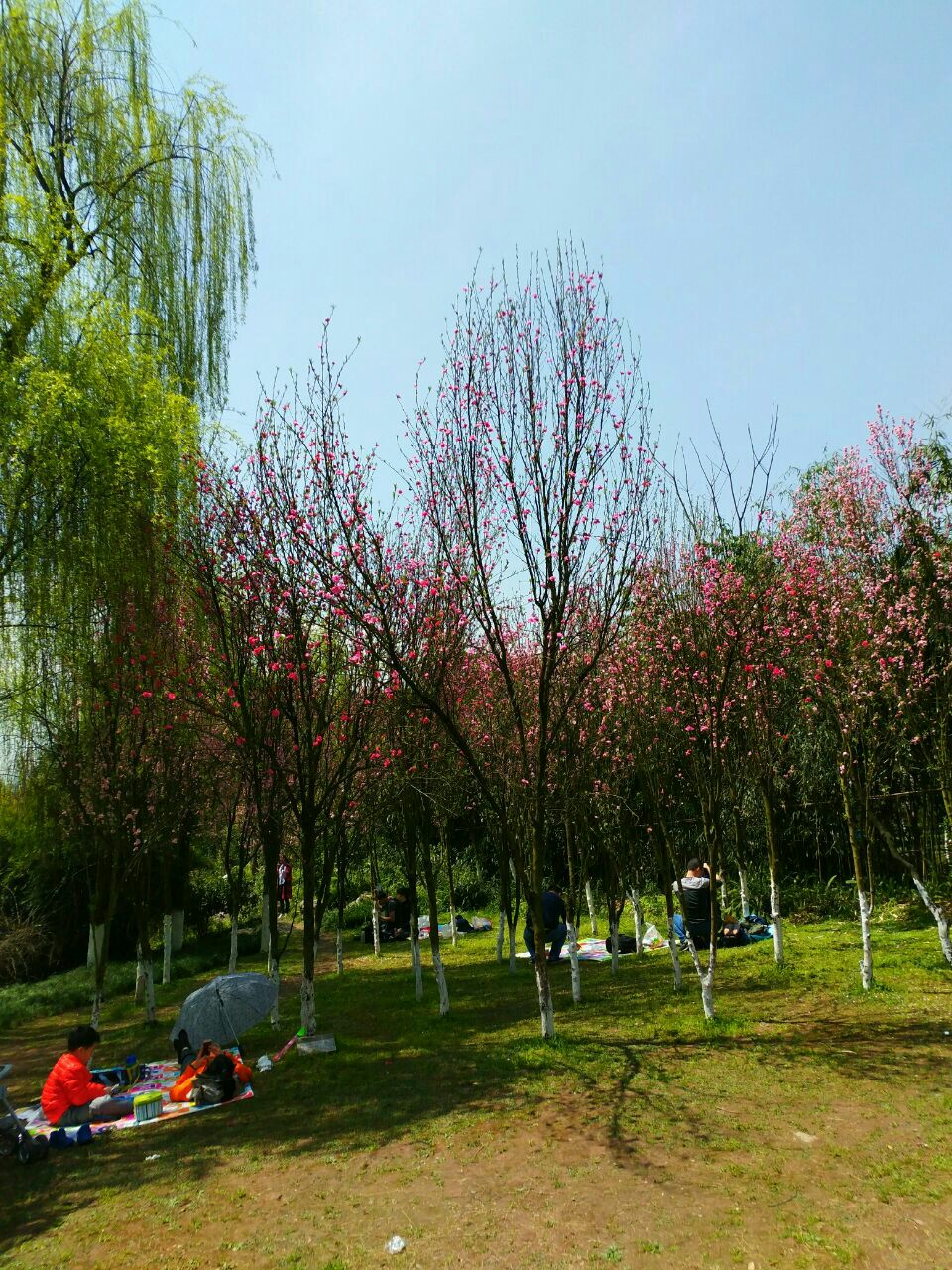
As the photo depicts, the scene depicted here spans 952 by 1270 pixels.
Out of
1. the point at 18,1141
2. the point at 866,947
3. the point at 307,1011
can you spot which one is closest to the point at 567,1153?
the point at 18,1141

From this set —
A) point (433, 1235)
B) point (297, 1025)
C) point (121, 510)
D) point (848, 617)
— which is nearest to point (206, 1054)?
point (297, 1025)

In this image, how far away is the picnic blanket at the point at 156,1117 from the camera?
271 inches

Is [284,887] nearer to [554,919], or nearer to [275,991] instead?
[554,919]

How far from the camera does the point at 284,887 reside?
2156 centimetres

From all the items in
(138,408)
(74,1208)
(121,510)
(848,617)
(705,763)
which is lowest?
(74,1208)

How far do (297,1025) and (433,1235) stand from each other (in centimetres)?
627

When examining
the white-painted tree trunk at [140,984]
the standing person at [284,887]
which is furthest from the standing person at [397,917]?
the white-painted tree trunk at [140,984]

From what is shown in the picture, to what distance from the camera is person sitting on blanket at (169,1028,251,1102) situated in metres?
7.25

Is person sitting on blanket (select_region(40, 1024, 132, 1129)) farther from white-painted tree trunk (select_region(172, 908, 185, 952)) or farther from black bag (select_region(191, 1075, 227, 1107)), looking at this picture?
white-painted tree trunk (select_region(172, 908, 185, 952))

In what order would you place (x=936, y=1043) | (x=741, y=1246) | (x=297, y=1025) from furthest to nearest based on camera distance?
(x=297, y=1025)
(x=936, y=1043)
(x=741, y=1246)

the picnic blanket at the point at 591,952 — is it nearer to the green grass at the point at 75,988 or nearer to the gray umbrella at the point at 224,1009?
the gray umbrella at the point at 224,1009

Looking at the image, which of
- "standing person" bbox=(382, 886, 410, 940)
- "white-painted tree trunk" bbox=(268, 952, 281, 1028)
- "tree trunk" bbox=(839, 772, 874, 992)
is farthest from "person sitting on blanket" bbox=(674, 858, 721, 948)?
"standing person" bbox=(382, 886, 410, 940)

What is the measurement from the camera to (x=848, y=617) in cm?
970

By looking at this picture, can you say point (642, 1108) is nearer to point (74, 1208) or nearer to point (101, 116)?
point (74, 1208)
